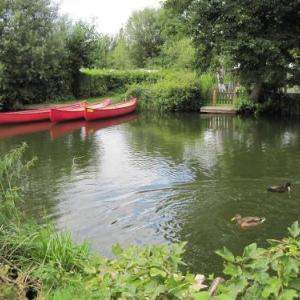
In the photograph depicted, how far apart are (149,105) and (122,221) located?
19550 millimetres

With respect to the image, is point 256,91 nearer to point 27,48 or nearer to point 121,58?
point 27,48

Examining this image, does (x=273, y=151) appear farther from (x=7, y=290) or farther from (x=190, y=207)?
(x=7, y=290)

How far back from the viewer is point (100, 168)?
12680 millimetres

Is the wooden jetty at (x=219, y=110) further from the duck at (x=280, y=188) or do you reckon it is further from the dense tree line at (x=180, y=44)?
the duck at (x=280, y=188)

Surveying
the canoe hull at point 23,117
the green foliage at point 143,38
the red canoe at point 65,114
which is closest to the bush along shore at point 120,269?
the red canoe at point 65,114

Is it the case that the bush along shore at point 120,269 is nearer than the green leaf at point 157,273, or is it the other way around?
the bush along shore at point 120,269

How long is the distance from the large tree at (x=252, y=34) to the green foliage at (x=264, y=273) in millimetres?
18045

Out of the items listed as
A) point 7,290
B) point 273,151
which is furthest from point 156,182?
point 7,290

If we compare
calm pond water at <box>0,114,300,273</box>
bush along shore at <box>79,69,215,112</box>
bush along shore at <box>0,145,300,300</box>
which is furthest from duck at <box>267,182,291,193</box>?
bush along shore at <box>79,69,215,112</box>

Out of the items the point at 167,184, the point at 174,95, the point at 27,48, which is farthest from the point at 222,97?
the point at 167,184

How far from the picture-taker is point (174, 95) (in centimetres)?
2627

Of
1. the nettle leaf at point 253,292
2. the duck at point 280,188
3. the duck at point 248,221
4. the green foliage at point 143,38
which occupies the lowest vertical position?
the duck at point 248,221

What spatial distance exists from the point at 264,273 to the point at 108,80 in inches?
1199

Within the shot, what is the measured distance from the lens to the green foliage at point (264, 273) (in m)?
2.71
